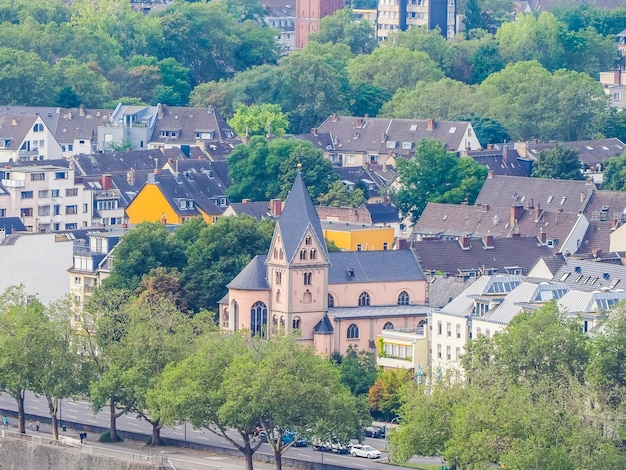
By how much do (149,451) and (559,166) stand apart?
71551mm

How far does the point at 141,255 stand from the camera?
13325 cm

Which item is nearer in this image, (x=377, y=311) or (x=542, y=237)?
(x=377, y=311)

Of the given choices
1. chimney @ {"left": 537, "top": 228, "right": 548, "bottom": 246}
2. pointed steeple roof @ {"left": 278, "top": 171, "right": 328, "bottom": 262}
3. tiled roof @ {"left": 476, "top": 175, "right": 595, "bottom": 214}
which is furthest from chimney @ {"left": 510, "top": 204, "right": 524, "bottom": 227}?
pointed steeple roof @ {"left": 278, "top": 171, "right": 328, "bottom": 262}

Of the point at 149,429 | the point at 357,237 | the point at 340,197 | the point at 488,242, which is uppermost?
the point at 340,197

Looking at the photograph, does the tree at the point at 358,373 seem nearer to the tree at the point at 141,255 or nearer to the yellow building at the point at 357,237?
the tree at the point at 141,255

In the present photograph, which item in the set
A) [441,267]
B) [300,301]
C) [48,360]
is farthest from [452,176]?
[48,360]

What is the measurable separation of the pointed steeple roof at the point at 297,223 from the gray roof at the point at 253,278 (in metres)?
1.86

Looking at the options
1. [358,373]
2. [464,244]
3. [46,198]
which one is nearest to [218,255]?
[464,244]

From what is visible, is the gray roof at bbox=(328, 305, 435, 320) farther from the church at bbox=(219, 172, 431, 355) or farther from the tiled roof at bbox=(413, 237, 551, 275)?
the tiled roof at bbox=(413, 237, 551, 275)

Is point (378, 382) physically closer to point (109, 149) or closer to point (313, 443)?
point (313, 443)

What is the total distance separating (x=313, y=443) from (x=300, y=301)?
15.6 m

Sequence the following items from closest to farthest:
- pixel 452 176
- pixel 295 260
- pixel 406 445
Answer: pixel 406 445
pixel 295 260
pixel 452 176

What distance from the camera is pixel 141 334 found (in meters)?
115

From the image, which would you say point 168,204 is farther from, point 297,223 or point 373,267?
point 297,223
